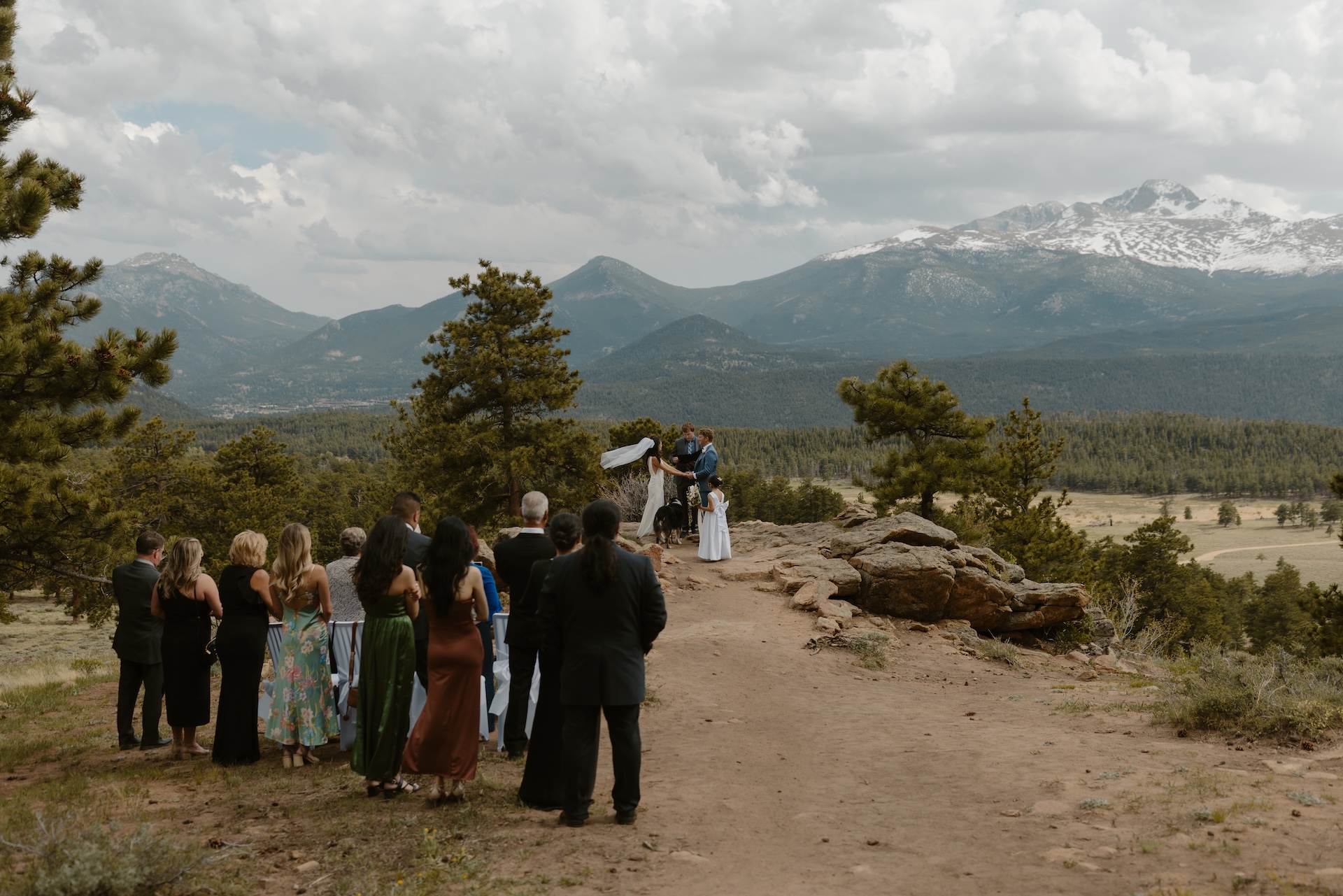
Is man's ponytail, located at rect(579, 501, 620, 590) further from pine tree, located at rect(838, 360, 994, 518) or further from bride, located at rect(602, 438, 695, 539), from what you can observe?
pine tree, located at rect(838, 360, 994, 518)

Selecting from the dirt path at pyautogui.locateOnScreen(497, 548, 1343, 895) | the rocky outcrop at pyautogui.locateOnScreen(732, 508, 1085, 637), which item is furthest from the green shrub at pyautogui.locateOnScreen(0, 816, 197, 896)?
the rocky outcrop at pyautogui.locateOnScreen(732, 508, 1085, 637)

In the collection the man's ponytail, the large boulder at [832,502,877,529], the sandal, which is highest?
the man's ponytail

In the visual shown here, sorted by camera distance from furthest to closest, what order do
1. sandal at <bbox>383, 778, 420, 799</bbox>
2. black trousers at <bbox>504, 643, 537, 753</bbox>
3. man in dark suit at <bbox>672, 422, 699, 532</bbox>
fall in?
man in dark suit at <bbox>672, 422, 699, 532</bbox>
black trousers at <bbox>504, 643, 537, 753</bbox>
sandal at <bbox>383, 778, 420, 799</bbox>

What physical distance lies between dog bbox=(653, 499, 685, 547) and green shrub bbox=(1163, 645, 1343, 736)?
33.4ft

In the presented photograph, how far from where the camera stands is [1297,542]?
117938 millimetres

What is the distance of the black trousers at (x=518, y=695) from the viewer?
7.02 metres

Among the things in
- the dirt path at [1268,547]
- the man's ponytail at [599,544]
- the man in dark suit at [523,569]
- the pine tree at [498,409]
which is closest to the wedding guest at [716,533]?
the man in dark suit at [523,569]

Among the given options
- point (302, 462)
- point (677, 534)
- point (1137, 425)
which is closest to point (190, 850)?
point (677, 534)

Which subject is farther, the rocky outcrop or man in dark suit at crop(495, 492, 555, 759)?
the rocky outcrop

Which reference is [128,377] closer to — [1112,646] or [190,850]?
[190,850]

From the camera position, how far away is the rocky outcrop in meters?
15.4

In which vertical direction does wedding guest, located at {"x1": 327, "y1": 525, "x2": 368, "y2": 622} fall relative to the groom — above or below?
below

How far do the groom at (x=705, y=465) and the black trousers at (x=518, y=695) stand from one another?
884 cm

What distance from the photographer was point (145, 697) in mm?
8422
